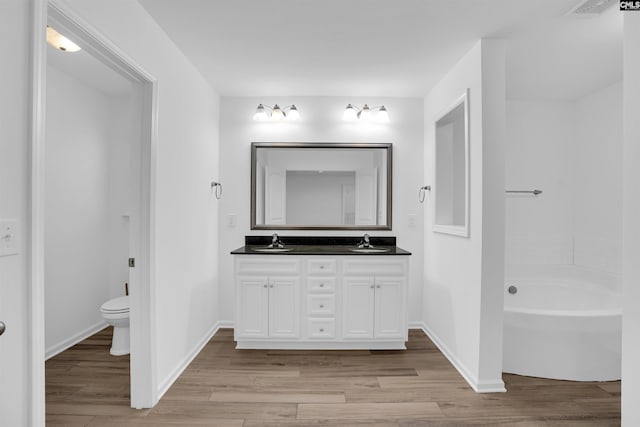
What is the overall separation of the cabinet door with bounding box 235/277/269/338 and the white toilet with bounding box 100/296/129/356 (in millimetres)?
881

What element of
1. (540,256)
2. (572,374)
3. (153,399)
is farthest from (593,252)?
(153,399)

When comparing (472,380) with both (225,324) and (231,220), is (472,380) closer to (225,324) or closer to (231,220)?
(225,324)

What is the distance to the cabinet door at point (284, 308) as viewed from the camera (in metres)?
3.06

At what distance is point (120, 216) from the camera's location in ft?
12.0

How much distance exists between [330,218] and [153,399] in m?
2.14

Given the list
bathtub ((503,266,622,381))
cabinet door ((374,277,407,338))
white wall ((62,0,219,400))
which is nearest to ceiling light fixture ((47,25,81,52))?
white wall ((62,0,219,400))

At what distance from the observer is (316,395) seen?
92.4 inches

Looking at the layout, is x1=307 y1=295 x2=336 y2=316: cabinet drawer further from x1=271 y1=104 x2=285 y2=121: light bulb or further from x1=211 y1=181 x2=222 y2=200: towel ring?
x1=271 y1=104 x2=285 y2=121: light bulb

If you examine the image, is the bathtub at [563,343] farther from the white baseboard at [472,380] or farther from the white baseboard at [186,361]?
the white baseboard at [186,361]

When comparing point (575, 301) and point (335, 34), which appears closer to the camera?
point (335, 34)

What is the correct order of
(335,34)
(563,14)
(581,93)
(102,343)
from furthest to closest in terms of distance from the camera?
(581,93) < (102,343) < (335,34) < (563,14)

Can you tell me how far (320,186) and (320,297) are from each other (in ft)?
3.74

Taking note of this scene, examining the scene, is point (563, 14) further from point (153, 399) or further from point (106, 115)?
point (106, 115)

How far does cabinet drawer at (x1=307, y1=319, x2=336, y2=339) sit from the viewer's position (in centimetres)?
308
